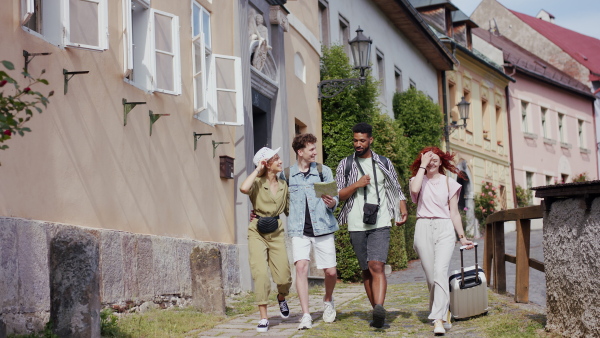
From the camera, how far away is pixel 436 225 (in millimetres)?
8141

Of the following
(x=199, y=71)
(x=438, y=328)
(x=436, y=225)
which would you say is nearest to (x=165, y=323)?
(x=438, y=328)

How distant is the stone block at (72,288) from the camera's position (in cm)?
627

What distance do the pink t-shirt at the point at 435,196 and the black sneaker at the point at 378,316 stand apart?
88 cm

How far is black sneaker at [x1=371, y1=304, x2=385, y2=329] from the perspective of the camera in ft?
26.5

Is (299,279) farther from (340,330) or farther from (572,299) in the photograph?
(572,299)

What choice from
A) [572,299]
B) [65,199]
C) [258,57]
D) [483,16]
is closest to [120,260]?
[65,199]

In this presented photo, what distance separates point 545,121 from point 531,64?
9.09 feet

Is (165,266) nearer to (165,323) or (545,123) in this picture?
(165,323)

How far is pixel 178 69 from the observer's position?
10.1 metres

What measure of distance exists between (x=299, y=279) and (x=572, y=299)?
2.45 m

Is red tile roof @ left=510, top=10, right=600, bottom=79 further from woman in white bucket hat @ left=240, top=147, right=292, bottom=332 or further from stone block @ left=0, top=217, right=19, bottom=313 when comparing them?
stone block @ left=0, top=217, right=19, bottom=313

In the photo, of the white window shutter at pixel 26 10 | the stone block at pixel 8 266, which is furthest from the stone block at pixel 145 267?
the white window shutter at pixel 26 10

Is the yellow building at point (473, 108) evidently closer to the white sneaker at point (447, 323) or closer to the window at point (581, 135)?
the window at point (581, 135)

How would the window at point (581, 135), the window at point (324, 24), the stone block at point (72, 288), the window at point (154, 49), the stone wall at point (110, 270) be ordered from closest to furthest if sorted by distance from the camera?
the stone block at point (72, 288), the stone wall at point (110, 270), the window at point (154, 49), the window at point (324, 24), the window at point (581, 135)
